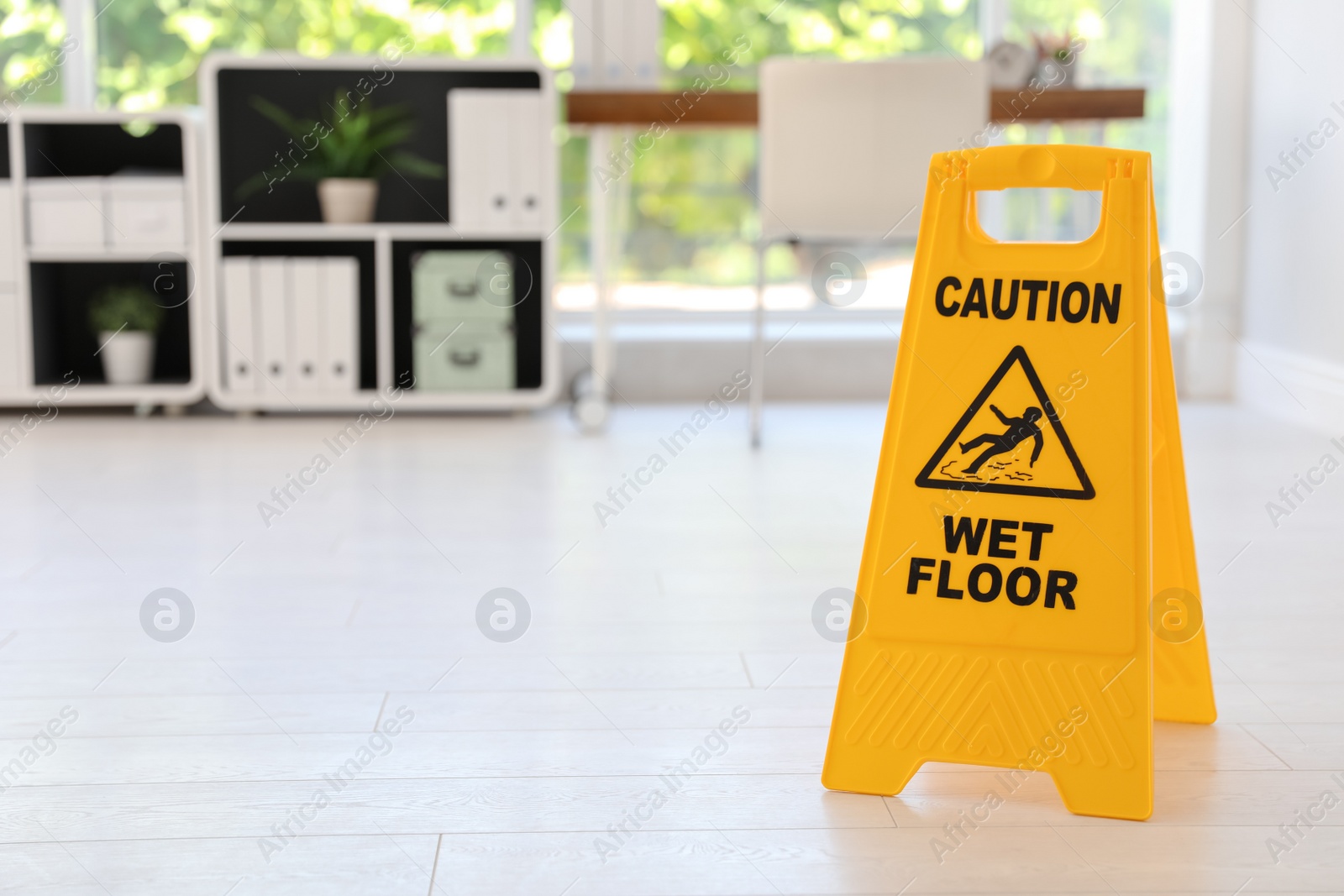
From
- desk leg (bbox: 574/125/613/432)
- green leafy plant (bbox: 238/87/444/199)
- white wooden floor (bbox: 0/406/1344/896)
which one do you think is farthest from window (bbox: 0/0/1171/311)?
white wooden floor (bbox: 0/406/1344/896)

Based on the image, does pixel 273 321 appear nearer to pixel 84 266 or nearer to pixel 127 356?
pixel 127 356

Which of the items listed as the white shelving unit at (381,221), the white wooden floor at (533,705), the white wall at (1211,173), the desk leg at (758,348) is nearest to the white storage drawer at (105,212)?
the white shelving unit at (381,221)

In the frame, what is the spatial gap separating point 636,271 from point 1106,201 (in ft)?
8.96

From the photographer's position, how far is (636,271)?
3748 millimetres

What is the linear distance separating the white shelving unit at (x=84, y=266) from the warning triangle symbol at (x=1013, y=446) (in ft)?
8.31

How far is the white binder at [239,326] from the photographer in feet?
10.3

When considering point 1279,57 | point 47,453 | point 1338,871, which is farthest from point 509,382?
point 1338,871

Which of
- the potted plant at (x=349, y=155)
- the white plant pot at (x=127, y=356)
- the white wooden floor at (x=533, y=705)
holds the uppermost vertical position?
the potted plant at (x=349, y=155)

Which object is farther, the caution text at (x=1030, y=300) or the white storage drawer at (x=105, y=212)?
the white storage drawer at (x=105, y=212)

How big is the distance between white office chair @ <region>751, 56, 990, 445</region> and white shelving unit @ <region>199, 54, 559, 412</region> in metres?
0.70

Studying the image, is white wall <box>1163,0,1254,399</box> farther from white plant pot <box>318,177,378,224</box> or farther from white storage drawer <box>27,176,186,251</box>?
white storage drawer <box>27,176,186,251</box>

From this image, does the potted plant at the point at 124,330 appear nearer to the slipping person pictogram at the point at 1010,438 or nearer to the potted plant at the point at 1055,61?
the potted plant at the point at 1055,61

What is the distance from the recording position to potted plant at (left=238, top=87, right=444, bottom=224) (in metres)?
3.24

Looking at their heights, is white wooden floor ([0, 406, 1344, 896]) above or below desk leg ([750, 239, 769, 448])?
below
